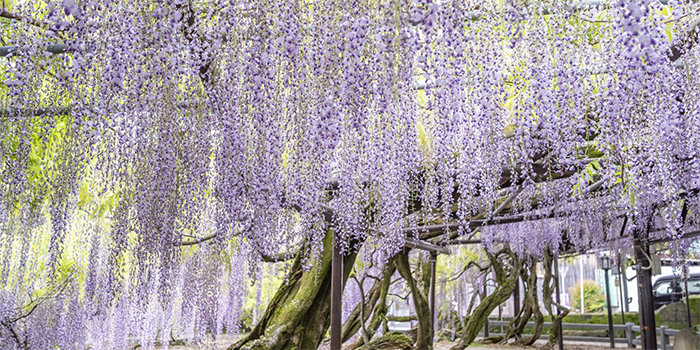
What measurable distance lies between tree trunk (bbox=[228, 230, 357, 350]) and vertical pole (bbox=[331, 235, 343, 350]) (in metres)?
0.19

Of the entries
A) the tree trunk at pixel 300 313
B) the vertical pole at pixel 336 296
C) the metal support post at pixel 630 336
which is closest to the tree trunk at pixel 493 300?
the metal support post at pixel 630 336

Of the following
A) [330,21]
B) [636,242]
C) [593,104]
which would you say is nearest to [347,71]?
[330,21]

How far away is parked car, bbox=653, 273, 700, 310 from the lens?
723cm

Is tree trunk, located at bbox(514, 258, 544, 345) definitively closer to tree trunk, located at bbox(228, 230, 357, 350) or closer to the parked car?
the parked car

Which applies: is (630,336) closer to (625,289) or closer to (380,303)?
(625,289)

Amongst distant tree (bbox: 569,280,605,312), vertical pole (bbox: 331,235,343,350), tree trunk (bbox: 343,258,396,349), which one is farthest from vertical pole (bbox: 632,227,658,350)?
distant tree (bbox: 569,280,605,312)

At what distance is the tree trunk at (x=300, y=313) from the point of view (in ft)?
16.7

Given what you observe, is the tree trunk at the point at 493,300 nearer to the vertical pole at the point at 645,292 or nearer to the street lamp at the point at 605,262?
the street lamp at the point at 605,262

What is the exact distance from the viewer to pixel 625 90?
111 inches

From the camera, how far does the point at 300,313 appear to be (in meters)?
5.20

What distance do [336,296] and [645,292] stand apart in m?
5.24

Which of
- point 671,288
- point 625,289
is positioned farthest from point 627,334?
point 671,288

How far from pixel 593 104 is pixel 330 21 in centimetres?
179

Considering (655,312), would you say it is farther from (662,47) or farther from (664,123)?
(662,47)
